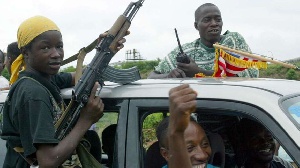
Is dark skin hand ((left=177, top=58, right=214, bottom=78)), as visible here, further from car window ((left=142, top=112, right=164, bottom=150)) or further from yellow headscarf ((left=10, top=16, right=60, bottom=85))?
yellow headscarf ((left=10, top=16, right=60, bottom=85))

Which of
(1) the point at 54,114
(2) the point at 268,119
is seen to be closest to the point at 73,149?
(1) the point at 54,114

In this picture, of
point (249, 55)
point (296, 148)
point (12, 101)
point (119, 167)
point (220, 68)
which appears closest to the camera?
point (296, 148)

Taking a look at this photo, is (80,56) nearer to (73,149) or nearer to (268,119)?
(73,149)

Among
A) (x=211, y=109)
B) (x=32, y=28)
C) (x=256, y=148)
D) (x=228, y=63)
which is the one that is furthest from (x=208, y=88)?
(x=228, y=63)

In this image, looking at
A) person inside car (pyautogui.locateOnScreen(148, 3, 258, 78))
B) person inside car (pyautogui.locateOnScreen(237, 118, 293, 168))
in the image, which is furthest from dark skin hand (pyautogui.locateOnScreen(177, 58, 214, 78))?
person inside car (pyautogui.locateOnScreen(237, 118, 293, 168))

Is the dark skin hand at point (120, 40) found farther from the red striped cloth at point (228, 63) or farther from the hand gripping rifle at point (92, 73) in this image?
the red striped cloth at point (228, 63)

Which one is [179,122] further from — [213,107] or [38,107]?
[38,107]

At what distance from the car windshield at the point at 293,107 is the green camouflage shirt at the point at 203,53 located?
1816mm

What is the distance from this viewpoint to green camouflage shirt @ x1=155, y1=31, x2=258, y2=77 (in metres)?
4.54

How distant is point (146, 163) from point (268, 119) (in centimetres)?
73

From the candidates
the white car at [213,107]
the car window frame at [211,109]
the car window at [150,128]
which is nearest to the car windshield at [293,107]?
the white car at [213,107]

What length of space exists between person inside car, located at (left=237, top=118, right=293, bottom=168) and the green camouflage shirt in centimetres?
137

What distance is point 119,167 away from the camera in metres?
2.71

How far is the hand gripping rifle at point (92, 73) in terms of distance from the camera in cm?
281
